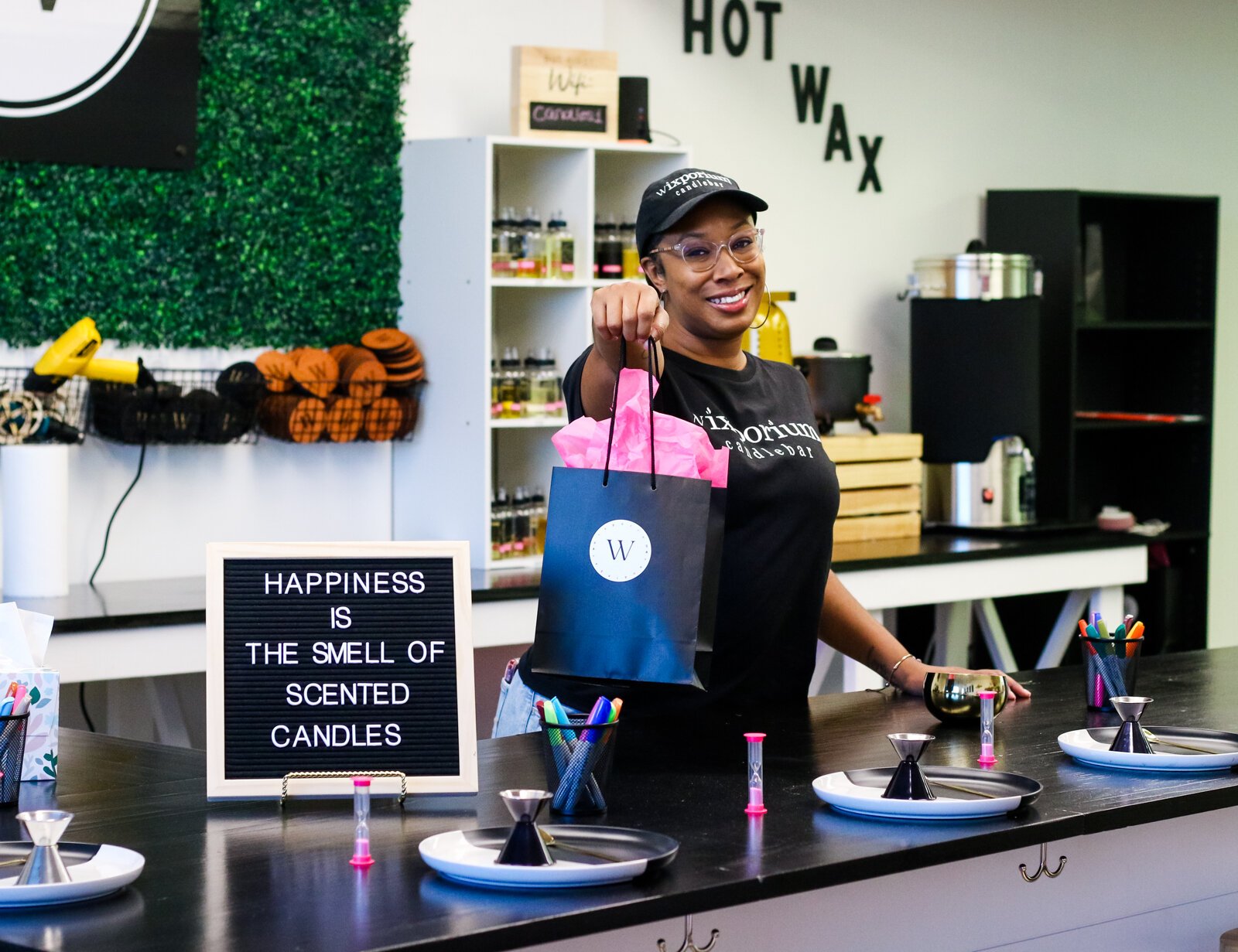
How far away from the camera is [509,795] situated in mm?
1455

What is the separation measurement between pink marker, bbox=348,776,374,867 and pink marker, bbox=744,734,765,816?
37 centimetres

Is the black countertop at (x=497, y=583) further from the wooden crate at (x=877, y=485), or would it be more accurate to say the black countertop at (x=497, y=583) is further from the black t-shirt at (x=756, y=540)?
the black t-shirt at (x=756, y=540)

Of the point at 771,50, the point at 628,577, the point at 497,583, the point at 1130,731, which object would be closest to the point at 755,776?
the point at 628,577

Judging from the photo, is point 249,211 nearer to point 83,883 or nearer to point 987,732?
point 987,732

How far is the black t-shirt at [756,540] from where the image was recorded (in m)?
2.22

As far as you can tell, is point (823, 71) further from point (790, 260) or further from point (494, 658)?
point (494, 658)

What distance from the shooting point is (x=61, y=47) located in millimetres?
3814

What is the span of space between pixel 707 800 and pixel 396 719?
323 millimetres

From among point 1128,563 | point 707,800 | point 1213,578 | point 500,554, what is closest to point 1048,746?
point 707,800

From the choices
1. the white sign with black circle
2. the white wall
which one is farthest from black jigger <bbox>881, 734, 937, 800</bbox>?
the white wall

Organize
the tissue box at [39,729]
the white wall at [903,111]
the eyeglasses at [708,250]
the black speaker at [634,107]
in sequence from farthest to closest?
the white wall at [903,111], the black speaker at [634,107], the eyeglasses at [708,250], the tissue box at [39,729]

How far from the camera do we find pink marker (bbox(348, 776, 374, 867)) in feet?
4.90

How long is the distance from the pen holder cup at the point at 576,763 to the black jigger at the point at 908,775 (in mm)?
279

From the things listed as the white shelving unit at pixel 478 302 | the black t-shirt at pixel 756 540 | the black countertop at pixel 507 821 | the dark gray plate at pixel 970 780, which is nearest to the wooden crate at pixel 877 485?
the white shelving unit at pixel 478 302
